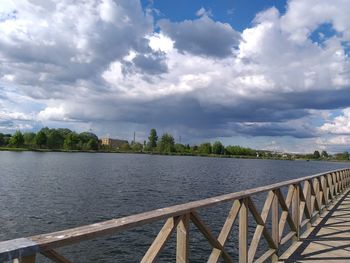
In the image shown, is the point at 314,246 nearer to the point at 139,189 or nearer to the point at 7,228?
the point at 7,228

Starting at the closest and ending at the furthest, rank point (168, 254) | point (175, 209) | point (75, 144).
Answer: point (175, 209), point (168, 254), point (75, 144)

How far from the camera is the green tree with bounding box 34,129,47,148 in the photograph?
511 feet

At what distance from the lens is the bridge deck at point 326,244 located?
707 cm

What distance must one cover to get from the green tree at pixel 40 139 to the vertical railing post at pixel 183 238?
162 meters

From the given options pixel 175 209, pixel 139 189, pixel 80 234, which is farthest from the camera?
pixel 139 189

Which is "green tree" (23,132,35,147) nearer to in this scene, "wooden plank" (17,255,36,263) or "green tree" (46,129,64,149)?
"green tree" (46,129,64,149)

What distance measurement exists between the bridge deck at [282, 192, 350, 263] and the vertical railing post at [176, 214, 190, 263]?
3559mm

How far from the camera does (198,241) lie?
15000 millimetres

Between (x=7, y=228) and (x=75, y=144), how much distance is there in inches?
6415

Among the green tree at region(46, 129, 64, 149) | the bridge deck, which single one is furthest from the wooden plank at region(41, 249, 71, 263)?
the green tree at region(46, 129, 64, 149)

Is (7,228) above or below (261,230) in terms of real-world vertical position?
below

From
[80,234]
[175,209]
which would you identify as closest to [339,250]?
[175,209]

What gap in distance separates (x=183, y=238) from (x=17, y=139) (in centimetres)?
16318

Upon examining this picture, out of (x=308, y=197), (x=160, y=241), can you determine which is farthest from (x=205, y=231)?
(x=308, y=197)
